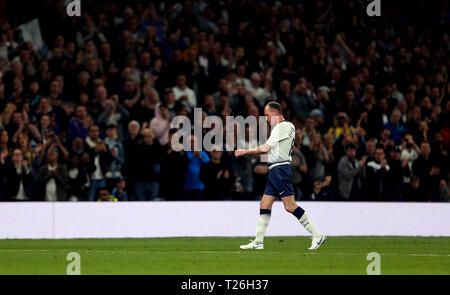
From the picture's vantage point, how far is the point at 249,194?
77.9ft

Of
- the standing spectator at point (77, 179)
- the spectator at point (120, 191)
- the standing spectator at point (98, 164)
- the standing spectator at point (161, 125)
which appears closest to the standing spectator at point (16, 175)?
the standing spectator at point (77, 179)

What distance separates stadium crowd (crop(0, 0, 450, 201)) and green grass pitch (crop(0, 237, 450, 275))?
6.50ft

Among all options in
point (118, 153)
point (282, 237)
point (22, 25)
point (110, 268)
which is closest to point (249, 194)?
point (282, 237)

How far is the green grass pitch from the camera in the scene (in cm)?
1445

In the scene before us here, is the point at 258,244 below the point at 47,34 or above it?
below

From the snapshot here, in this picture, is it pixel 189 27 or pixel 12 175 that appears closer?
pixel 12 175

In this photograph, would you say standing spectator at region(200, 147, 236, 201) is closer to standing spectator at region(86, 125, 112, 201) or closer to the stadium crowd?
the stadium crowd

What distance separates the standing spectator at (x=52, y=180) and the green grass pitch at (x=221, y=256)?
1356 mm

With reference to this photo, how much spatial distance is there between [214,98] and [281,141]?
28.5 feet

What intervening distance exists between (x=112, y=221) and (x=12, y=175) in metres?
2.41

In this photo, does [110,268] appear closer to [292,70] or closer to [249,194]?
[249,194]
